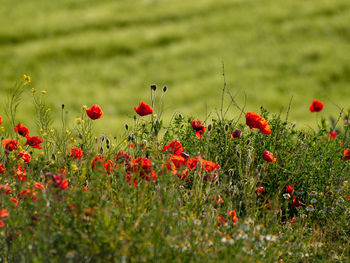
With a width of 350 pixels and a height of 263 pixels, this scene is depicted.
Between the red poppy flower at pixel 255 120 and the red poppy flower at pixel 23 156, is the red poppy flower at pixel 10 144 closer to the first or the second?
the red poppy flower at pixel 23 156

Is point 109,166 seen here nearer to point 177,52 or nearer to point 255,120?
point 255,120

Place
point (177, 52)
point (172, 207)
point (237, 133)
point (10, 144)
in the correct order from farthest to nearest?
point (177, 52) < point (237, 133) < point (10, 144) < point (172, 207)

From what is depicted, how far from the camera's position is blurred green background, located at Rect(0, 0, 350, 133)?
39.8 feet

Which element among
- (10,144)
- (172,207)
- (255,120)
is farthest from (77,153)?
(255,120)

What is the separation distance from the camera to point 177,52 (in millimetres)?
14781

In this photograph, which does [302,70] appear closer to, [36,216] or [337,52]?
[337,52]

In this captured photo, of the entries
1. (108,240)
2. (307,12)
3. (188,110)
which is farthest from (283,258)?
(307,12)

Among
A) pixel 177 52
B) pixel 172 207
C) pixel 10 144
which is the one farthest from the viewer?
pixel 177 52

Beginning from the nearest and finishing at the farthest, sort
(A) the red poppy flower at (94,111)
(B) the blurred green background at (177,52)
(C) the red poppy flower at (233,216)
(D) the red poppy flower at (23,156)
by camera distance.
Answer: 1. (C) the red poppy flower at (233,216)
2. (D) the red poppy flower at (23,156)
3. (A) the red poppy flower at (94,111)
4. (B) the blurred green background at (177,52)

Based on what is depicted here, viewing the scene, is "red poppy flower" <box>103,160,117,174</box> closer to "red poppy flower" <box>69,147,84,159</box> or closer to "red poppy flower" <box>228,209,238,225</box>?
"red poppy flower" <box>69,147,84,159</box>

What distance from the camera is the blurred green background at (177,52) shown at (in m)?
12.1

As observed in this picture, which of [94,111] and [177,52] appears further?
[177,52]

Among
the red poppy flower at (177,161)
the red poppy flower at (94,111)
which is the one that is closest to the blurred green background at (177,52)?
the red poppy flower at (94,111)

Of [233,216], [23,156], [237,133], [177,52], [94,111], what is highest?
Result: [177,52]
